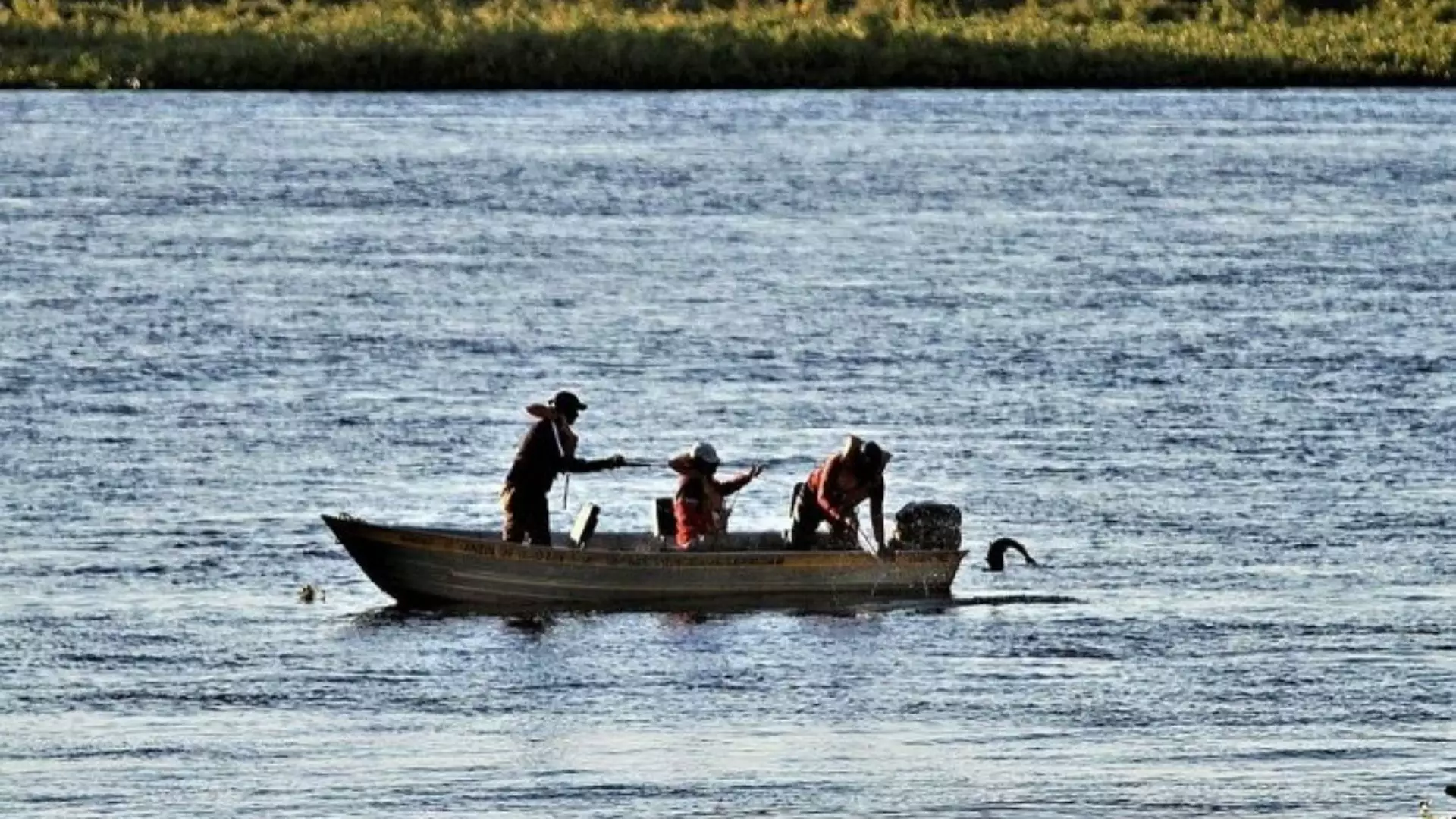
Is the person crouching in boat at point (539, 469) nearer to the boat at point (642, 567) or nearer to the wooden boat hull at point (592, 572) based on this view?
the boat at point (642, 567)

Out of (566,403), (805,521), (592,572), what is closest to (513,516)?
(592,572)

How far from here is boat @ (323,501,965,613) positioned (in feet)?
98.6

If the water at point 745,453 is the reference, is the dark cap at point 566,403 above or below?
above

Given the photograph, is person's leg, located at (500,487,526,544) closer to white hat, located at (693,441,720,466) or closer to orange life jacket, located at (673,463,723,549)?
orange life jacket, located at (673,463,723,549)

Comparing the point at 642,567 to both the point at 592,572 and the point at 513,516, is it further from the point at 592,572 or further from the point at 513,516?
the point at 513,516

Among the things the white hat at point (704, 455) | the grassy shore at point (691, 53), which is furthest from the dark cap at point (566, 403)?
the grassy shore at point (691, 53)

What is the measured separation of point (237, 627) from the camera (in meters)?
29.3

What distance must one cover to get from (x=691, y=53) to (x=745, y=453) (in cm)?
5615

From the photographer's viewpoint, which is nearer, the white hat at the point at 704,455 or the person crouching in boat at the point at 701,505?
the white hat at the point at 704,455

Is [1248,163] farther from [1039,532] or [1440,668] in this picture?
[1440,668]

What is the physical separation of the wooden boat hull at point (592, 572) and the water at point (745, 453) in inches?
13.6

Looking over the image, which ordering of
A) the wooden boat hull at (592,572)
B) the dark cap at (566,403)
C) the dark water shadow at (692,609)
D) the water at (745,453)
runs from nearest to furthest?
1. the water at (745,453)
2. the wooden boat hull at (592,572)
3. the dark water shadow at (692,609)
4. the dark cap at (566,403)

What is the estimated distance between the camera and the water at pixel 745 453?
24938mm

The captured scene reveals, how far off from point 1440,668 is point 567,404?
281 inches
